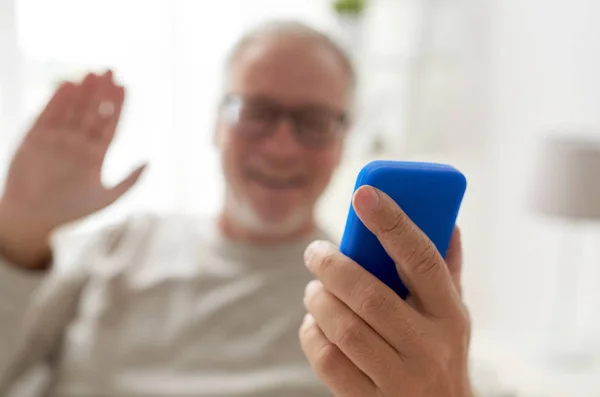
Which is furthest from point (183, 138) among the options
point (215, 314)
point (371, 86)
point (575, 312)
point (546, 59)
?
point (575, 312)

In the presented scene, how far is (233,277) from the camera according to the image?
1.11 metres

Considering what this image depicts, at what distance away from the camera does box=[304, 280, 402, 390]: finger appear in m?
0.54

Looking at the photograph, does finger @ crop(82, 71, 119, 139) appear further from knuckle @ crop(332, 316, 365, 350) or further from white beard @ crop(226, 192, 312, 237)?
white beard @ crop(226, 192, 312, 237)

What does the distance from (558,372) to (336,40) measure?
3.14ft

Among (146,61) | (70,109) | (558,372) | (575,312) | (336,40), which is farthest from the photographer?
(575,312)

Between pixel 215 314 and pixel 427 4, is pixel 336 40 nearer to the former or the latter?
pixel 215 314

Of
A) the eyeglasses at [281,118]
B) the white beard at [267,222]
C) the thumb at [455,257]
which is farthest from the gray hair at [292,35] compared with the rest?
the thumb at [455,257]

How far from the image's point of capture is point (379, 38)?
87.0 inches

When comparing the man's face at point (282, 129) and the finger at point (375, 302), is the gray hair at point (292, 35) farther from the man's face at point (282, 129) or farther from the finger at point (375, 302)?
the finger at point (375, 302)

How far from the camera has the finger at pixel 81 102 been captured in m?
0.69

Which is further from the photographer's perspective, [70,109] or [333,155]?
[333,155]

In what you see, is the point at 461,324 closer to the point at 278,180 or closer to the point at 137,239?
the point at 278,180

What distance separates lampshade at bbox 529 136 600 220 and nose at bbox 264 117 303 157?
0.84m

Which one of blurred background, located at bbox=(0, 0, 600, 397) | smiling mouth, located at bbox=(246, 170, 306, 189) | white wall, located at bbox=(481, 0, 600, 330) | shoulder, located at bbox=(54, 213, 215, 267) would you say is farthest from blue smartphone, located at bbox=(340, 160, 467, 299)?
white wall, located at bbox=(481, 0, 600, 330)
